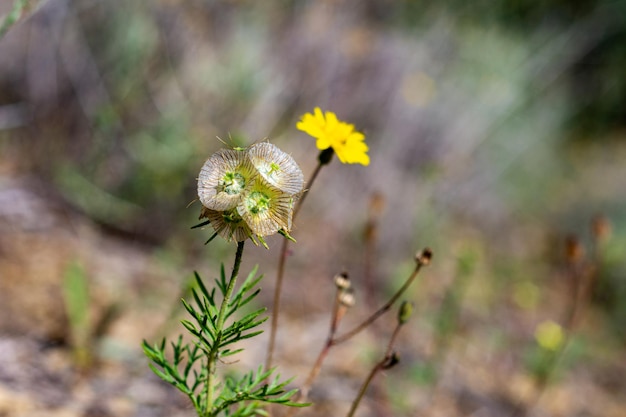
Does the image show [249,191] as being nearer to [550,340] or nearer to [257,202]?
[257,202]

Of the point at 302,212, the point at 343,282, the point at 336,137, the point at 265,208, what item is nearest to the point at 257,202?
the point at 265,208

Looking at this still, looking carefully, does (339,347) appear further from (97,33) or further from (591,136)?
(591,136)

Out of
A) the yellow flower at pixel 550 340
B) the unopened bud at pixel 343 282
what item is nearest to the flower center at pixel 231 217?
the unopened bud at pixel 343 282

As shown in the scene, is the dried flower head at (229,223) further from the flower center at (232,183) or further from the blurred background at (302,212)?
the blurred background at (302,212)

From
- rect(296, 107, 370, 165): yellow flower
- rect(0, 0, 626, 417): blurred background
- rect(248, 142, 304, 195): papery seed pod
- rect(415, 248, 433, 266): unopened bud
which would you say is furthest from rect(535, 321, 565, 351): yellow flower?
rect(248, 142, 304, 195): papery seed pod

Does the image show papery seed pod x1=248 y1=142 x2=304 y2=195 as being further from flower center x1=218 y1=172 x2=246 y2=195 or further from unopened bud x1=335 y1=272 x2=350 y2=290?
unopened bud x1=335 y1=272 x2=350 y2=290
